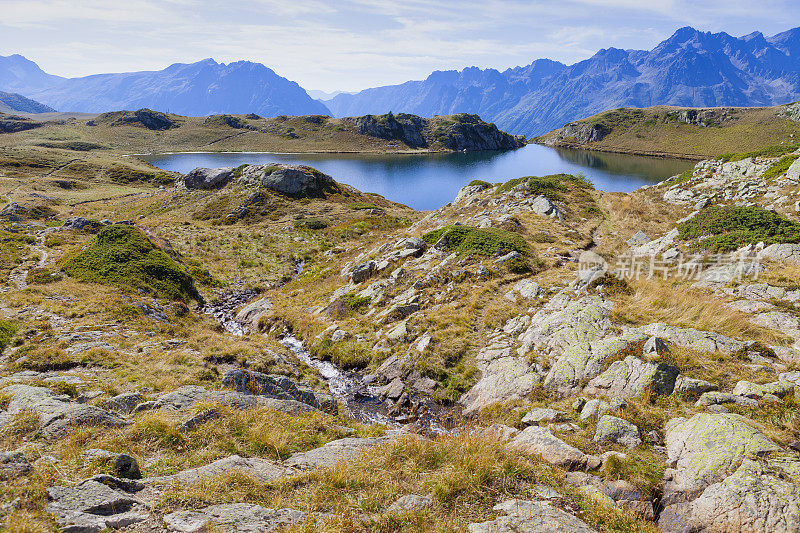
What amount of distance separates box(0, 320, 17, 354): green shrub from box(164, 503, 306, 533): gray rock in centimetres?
1337

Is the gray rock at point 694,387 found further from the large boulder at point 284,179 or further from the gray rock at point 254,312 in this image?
the large boulder at point 284,179

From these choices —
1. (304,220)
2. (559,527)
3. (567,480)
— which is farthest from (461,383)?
(304,220)

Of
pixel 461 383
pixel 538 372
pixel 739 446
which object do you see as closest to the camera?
pixel 739 446

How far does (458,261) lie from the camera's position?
23656mm

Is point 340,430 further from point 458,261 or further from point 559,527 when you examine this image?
point 458,261

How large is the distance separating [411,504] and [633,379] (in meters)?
7.69

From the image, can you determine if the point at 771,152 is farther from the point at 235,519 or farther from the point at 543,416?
the point at 235,519

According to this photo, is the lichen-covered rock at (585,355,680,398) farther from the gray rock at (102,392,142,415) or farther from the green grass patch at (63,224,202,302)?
the green grass patch at (63,224,202,302)

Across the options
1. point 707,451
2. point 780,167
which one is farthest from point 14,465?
point 780,167

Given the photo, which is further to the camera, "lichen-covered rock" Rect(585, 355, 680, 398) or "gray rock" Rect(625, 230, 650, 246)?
"gray rock" Rect(625, 230, 650, 246)

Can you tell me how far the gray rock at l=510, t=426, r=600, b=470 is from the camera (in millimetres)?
7781

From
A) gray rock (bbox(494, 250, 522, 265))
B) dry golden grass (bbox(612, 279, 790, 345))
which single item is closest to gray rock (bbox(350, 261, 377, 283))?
gray rock (bbox(494, 250, 522, 265))

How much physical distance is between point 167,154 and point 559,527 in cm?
22327

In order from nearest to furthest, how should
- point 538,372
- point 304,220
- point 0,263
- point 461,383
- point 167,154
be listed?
1. point 538,372
2. point 461,383
3. point 0,263
4. point 304,220
5. point 167,154
